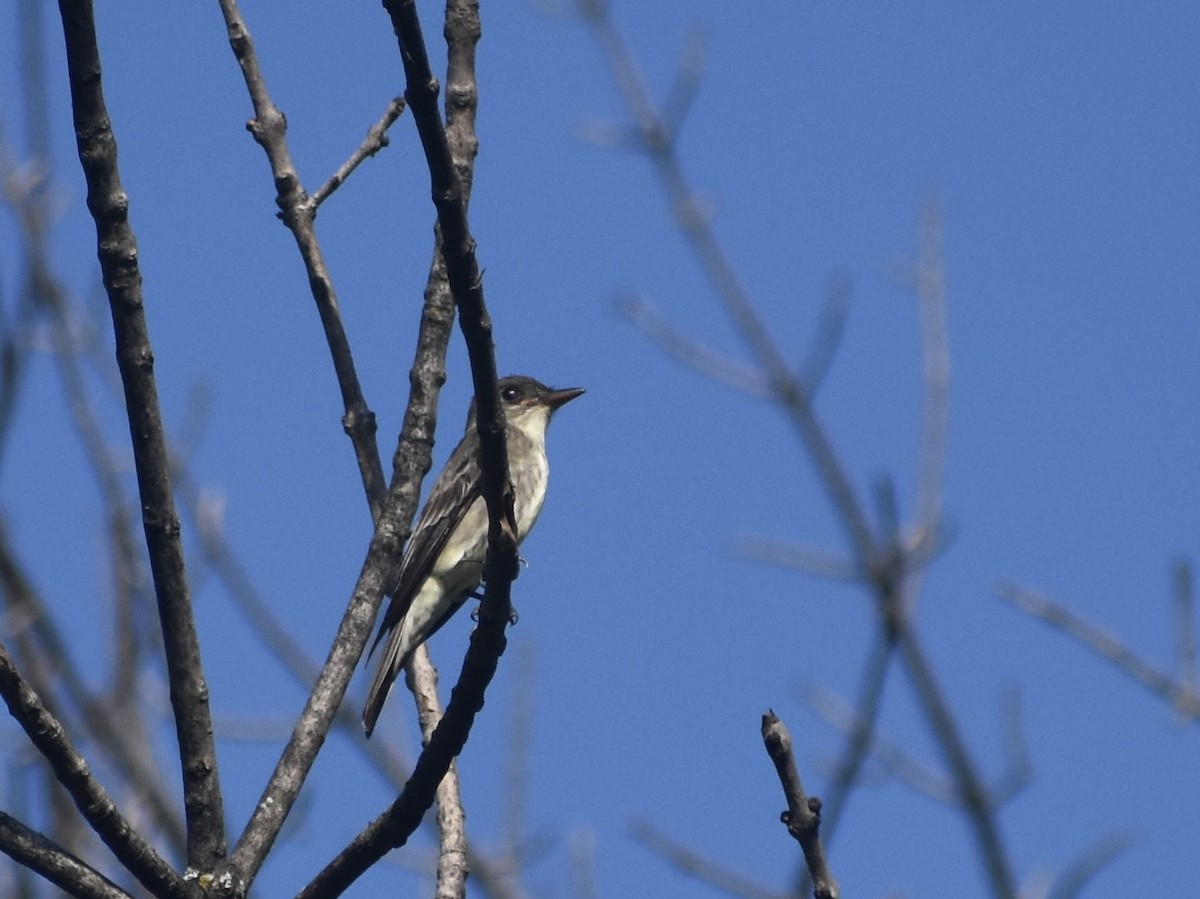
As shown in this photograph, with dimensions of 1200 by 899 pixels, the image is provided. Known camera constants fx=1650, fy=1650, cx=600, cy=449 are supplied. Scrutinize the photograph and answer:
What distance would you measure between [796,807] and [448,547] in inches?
195

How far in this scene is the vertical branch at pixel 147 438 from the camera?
332cm

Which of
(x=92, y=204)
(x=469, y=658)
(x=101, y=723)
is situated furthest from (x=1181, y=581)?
(x=101, y=723)

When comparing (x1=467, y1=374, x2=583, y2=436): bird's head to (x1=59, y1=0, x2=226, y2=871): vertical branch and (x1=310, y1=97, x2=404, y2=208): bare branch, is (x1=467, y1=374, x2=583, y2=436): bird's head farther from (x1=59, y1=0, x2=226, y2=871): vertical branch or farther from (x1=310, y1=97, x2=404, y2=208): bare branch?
(x1=59, y1=0, x2=226, y2=871): vertical branch

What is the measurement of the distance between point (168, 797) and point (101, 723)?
0.62m

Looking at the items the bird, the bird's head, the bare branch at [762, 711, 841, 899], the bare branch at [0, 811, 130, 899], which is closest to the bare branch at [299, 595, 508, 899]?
the bare branch at [0, 811, 130, 899]

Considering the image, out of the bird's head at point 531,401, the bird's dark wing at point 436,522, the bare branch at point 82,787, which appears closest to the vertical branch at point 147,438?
the bare branch at point 82,787

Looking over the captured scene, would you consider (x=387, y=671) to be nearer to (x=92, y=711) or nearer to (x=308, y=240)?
(x=92, y=711)

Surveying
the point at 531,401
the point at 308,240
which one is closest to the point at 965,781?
the point at 308,240

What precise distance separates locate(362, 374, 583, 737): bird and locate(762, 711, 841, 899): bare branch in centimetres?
357

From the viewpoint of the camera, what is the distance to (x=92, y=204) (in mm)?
3465

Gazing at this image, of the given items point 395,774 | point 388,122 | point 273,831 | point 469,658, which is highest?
point 388,122

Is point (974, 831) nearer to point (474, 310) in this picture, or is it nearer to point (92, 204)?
point (474, 310)

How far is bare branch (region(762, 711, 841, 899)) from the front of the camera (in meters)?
2.53

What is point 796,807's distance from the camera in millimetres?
2609
